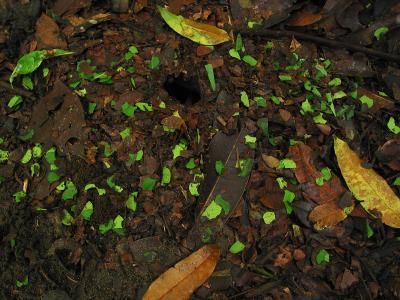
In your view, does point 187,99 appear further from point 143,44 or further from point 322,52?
point 322,52

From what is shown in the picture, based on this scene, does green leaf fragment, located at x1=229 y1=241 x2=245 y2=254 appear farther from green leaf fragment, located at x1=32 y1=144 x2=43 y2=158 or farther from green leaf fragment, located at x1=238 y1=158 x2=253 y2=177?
green leaf fragment, located at x1=32 y1=144 x2=43 y2=158

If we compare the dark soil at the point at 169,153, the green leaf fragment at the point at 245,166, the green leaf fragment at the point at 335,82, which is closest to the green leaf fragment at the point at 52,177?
the dark soil at the point at 169,153

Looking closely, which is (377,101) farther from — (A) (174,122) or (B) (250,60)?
(A) (174,122)

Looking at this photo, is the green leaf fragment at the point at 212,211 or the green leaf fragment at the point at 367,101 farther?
the green leaf fragment at the point at 367,101

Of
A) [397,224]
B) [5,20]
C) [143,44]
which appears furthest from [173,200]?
[5,20]

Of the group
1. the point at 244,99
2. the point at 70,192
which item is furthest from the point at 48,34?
the point at 244,99

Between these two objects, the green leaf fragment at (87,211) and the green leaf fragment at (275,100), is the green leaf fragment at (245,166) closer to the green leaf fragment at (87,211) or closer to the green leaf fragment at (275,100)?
the green leaf fragment at (275,100)

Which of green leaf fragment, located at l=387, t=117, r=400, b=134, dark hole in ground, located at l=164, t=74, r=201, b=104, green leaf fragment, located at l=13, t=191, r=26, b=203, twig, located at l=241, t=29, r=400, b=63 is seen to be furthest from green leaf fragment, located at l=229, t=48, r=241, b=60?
green leaf fragment, located at l=13, t=191, r=26, b=203

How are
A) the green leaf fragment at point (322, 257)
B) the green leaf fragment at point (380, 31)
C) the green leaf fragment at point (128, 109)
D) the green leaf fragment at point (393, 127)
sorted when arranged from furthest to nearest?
the green leaf fragment at point (380, 31) < the green leaf fragment at point (393, 127) < the green leaf fragment at point (128, 109) < the green leaf fragment at point (322, 257)
